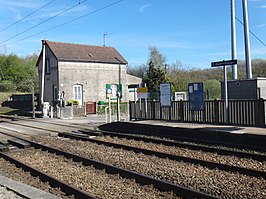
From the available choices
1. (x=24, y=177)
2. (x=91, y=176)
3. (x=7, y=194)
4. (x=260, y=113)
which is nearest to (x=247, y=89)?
(x=260, y=113)

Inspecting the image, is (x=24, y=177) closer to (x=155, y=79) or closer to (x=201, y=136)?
(x=201, y=136)

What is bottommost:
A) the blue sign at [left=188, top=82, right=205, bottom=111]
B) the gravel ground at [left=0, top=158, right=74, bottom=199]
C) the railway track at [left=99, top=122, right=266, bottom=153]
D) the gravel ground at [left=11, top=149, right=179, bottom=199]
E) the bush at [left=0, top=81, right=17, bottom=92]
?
the gravel ground at [left=0, top=158, right=74, bottom=199]

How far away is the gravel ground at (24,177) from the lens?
25.3ft

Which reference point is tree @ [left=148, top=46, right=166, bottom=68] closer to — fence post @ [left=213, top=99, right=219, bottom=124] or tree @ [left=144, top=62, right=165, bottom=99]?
tree @ [left=144, top=62, right=165, bottom=99]

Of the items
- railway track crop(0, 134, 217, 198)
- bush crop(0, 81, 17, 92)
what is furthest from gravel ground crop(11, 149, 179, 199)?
bush crop(0, 81, 17, 92)

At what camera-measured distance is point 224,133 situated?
1349cm

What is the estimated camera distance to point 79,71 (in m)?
45.7

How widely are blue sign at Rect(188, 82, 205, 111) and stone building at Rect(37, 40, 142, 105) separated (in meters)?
26.9

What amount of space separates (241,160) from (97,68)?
38.3m

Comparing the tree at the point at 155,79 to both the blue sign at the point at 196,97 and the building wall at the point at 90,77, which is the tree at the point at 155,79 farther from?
the blue sign at the point at 196,97

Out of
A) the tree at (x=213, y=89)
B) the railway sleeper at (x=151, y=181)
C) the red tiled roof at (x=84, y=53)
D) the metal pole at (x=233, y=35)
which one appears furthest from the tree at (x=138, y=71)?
the railway sleeper at (x=151, y=181)

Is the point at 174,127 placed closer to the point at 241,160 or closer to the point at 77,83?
the point at 241,160

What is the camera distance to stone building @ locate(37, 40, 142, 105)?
44.3m

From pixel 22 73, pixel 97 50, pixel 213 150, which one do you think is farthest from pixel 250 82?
pixel 22 73
